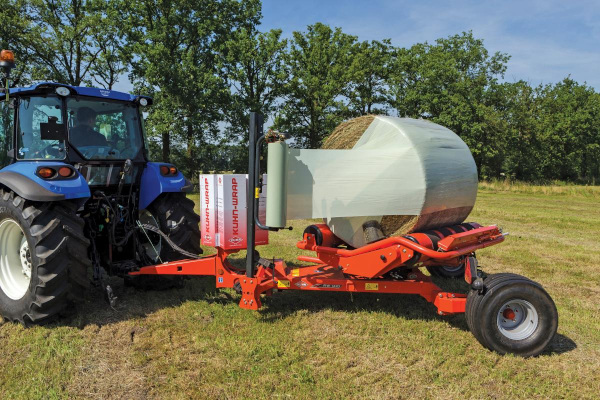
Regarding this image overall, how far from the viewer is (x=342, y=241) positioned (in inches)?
193

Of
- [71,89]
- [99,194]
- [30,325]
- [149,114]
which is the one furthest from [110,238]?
[149,114]

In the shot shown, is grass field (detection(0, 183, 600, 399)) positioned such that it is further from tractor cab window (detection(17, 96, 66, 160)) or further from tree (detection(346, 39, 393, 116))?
tree (detection(346, 39, 393, 116))

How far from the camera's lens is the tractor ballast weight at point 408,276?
3.60 metres

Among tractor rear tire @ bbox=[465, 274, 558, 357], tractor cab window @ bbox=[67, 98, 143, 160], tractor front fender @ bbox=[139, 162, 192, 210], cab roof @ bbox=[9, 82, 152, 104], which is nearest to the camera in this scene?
tractor rear tire @ bbox=[465, 274, 558, 357]

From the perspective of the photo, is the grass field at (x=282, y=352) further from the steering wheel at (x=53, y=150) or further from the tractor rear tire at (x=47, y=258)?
the steering wheel at (x=53, y=150)

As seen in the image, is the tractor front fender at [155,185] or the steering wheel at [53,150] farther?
the tractor front fender at [155,185]

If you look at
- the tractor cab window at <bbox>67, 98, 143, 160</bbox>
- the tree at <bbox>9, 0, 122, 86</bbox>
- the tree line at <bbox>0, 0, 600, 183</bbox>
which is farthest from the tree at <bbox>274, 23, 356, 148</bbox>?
the tractor cab window at <bbox>67, 98, 143, 160</bbox>

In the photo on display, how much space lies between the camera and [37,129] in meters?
4.50

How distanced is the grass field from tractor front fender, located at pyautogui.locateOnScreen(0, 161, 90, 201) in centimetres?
124

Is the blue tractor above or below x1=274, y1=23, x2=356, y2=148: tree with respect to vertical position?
below

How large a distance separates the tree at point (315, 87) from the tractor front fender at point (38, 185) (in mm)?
25464

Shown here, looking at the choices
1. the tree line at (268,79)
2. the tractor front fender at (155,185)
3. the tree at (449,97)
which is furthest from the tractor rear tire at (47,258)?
the tree at (449,97)

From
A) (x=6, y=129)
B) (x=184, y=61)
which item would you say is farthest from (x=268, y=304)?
(x=184, y=61)

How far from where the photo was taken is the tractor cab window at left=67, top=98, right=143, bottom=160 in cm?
466
